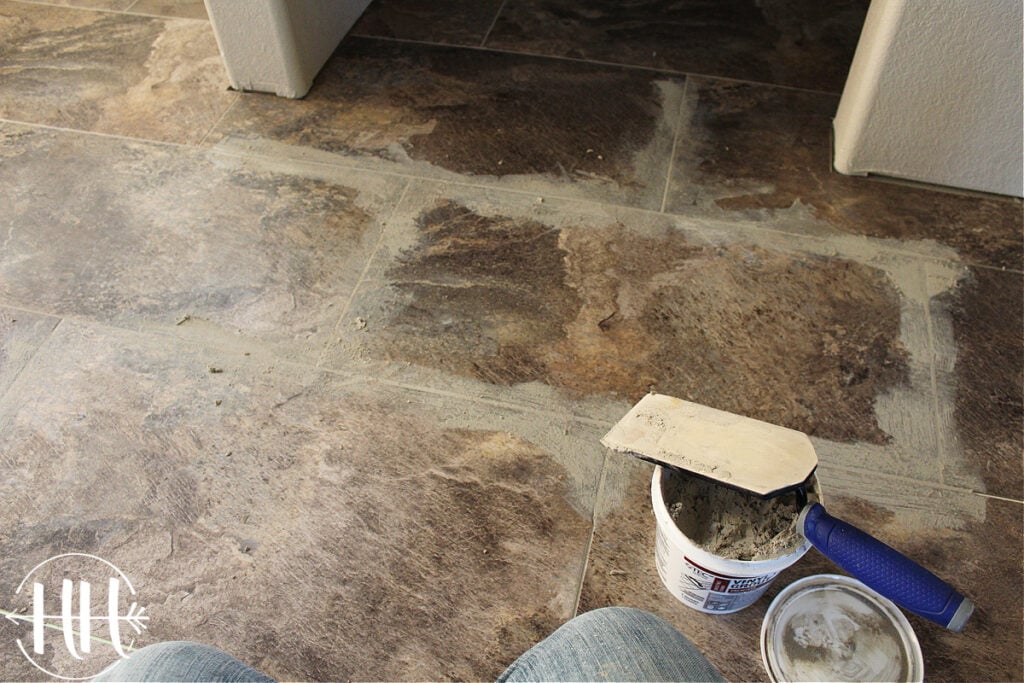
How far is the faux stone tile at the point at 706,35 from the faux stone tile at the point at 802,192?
165mm

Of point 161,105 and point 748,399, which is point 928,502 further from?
point 161,105

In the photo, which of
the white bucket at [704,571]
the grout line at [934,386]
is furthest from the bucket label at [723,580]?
the grout line at [934,386]

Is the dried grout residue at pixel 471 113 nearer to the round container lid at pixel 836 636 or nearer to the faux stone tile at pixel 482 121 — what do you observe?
the faux stone tile at pixel 482 121

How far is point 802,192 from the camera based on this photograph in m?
1.77

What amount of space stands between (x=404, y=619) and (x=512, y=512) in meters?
0.23

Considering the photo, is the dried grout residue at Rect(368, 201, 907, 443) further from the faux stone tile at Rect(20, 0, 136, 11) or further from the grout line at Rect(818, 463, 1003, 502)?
the faux stone tile at Rect(20, 0, 136, 11)

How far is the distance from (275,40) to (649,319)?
Result: 1.12m

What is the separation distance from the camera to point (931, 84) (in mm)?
1599

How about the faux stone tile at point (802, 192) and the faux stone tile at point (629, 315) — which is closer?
the faux stone tile at point (629, 315)

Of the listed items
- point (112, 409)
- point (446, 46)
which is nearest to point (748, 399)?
point (112, 409)

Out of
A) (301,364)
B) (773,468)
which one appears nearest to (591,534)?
(773,468)

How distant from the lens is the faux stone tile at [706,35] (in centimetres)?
209

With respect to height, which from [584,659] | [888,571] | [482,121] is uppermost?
[584,659]

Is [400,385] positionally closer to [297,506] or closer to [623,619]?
[297,506]
